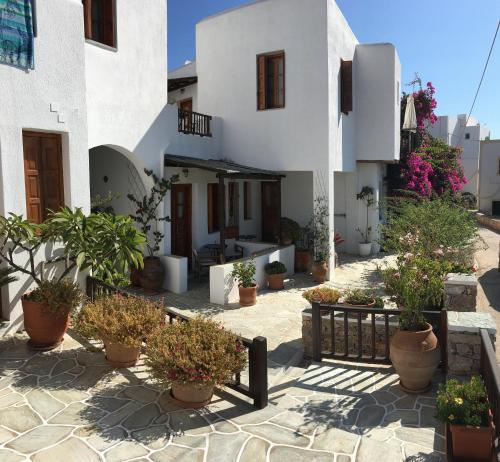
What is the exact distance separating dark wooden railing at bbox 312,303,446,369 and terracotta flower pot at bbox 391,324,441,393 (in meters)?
0.49

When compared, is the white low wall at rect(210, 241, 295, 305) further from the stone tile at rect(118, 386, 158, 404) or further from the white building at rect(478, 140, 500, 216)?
the white building at rect(478, 140, 500, 216)

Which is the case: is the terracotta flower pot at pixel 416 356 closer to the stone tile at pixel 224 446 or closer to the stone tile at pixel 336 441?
the stone tile at pixel 336 441

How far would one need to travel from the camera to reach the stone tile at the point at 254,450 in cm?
444

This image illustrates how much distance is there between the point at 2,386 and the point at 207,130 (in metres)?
10.1

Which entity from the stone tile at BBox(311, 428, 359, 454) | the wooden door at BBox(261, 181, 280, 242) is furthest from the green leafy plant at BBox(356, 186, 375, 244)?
the stone tile at BBox(311, 428, 359, 454)

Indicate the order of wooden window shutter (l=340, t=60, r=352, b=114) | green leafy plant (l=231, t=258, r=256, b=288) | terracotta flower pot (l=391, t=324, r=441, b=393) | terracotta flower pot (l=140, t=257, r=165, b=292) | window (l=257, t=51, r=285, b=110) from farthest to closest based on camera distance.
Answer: wooden window shutter (l=340, t=60, r=352, b=114) < window (l=257, t=51, r=285, b=110) < terracotta flower pot (l=140, t=257, r=165, b=292) < green leafy plant (l=231, t=258, r=256, b=288) < terracotta flower pot (l=391, t=324, r=441, b=393)

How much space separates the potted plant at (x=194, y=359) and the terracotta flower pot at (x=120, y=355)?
0.90 meters

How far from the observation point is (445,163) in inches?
832

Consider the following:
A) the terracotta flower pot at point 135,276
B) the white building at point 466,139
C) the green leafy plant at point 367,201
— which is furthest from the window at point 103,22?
the white building at point 466,139

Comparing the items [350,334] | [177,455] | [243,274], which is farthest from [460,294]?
[243,274]

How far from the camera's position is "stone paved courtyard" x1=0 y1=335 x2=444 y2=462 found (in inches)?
178

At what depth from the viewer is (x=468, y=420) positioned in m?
4.27

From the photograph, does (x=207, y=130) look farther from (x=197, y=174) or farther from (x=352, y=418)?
(x=352, y=418)

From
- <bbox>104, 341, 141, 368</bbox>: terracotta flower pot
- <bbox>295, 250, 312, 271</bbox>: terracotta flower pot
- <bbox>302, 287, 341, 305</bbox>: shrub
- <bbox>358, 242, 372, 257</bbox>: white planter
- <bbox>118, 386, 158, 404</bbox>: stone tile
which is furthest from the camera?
<bbox>358, 242, 372, 257</bbox>: white planter
